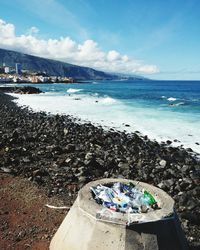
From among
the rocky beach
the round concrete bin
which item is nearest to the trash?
the round concrete bin

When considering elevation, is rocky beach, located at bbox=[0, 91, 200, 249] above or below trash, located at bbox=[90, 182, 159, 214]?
below

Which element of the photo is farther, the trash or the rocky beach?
the rocky beach

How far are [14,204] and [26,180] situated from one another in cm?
198

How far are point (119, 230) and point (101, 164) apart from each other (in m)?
7.68

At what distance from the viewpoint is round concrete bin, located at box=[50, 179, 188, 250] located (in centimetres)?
476

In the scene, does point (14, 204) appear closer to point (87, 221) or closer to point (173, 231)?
point (87, 221)

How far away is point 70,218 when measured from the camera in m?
5.50

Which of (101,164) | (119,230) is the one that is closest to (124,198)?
(119,230)

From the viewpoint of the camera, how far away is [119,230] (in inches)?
188

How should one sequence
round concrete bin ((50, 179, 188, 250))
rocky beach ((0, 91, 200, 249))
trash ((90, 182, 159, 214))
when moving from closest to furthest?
round concrete bin ((50, 179, 188, 250)) → trash ((90, 182, 159, 214)) → rocky beach ((0, 91, 200, 249))

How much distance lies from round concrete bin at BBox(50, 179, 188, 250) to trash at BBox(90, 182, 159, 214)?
0.64ft

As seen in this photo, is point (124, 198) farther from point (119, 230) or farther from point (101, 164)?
point (101, 164)

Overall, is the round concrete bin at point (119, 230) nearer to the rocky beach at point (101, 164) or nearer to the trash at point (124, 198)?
A: the trash at point (124, 198)

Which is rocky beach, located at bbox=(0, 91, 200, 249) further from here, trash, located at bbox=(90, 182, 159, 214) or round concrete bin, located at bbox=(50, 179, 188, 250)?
round concrete bin, located at bbox=(50, 179, 188, 250)
